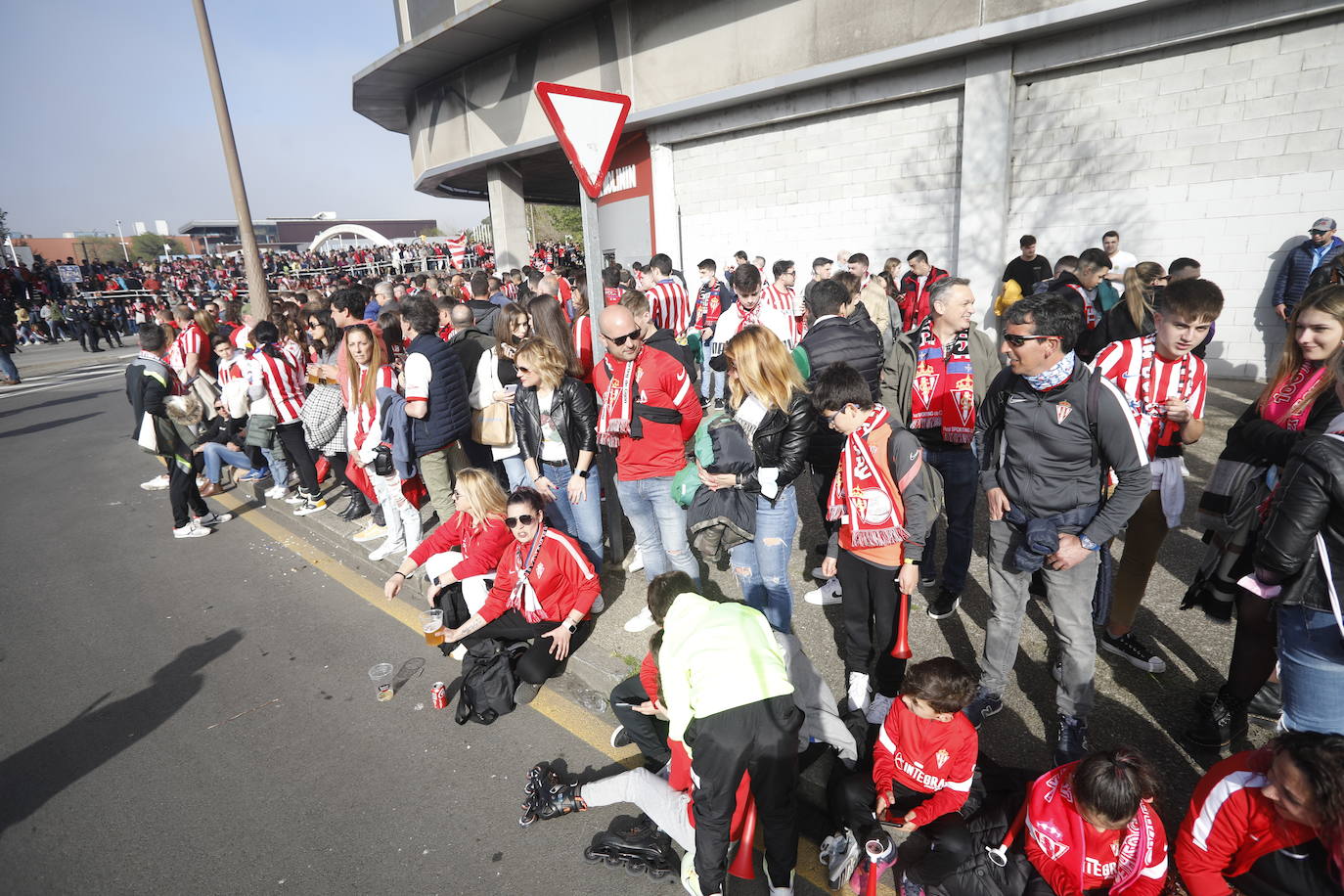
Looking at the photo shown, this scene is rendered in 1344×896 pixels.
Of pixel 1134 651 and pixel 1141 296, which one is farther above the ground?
pixel 1141 296

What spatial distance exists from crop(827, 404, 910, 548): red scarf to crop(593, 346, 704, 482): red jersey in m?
1.18

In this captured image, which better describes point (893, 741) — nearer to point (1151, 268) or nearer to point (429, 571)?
point (429, 571)

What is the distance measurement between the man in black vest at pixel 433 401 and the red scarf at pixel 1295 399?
5.00 metres

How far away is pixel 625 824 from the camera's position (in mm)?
2867

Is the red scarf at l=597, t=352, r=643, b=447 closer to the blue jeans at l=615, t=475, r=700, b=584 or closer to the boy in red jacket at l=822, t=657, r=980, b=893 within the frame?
the blue jeans at l=615, t=475, r=700, b=584

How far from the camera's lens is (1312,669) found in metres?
2.24

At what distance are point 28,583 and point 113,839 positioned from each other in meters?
4.23

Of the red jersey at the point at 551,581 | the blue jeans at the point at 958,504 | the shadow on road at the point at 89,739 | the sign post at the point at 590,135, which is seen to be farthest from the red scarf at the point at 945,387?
the shadow on road at the point at 89,739

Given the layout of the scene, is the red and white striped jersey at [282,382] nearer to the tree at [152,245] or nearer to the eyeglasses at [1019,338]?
the eyeglasses at [1019,338]

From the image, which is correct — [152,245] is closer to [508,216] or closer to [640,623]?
[508,216]


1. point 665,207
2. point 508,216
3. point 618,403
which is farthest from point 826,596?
point 508,216

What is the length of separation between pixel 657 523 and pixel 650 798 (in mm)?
1881

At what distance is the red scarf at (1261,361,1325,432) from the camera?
2715 millimetres

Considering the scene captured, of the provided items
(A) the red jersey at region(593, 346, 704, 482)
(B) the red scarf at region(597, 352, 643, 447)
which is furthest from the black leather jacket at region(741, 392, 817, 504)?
(B) the red scarf at region(597, 352, 643, 447)
